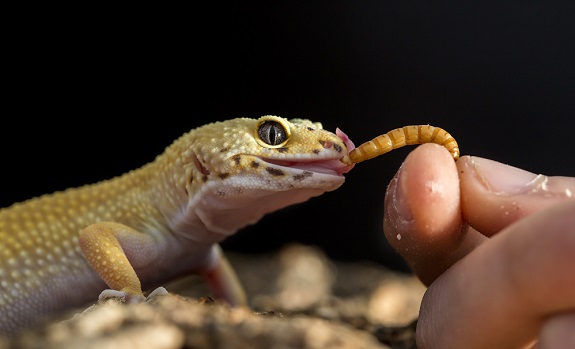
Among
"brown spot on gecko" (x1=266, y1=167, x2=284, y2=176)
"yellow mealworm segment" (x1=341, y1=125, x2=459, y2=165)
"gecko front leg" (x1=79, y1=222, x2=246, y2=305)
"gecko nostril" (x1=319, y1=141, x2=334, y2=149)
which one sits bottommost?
"gecko front leg" (x1=79, y1=222, x2=246, y2=305)

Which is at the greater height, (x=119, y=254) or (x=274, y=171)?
(x=274, y=171)

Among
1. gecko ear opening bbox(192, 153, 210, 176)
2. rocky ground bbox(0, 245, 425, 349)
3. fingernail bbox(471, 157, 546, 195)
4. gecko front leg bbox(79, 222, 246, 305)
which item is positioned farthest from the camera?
gecko ear opening bbox(192, 153, 210, 176)

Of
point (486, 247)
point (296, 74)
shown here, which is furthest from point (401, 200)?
point (296, 74)

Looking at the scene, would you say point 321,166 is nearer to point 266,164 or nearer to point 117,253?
point 266,164

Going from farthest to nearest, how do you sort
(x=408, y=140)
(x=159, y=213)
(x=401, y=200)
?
(x=159, y=213) → (x=408, y=140) → (x=401, y=200)

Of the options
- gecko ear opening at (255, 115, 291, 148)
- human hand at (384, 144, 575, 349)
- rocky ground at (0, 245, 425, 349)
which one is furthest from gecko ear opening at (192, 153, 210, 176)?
human hand at (384, 144, 575, 349)

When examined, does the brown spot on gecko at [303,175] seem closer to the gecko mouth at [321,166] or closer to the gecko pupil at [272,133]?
the gecko mouth at [321,166]

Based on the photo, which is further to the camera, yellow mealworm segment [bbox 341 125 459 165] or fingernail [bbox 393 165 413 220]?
yellow mealworm segment [bbox 341 125 459 165]

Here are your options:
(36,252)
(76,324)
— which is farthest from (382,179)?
(76,324)

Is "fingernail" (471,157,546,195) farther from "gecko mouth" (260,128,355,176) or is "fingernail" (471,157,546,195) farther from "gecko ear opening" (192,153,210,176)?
"gecko ear opening" (192,153,210,176)
